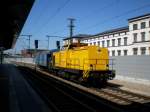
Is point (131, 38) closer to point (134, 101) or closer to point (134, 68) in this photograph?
point (134, 68)

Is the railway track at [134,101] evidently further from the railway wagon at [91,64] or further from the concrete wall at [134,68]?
the concrete wall at [134,68]

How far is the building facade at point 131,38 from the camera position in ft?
212

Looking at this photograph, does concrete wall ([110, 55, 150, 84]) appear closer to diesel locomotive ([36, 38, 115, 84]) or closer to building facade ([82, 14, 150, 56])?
diesel locomotive ([36, 38, 115, 84])

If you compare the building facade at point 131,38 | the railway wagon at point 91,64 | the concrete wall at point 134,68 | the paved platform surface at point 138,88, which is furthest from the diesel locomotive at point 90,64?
the building facade at point 131,38

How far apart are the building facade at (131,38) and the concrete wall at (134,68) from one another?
37.9 metres

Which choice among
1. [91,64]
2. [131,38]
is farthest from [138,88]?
[131,38]

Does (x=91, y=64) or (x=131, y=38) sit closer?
(x=91, y=64)

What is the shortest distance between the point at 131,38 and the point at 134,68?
1872 inches

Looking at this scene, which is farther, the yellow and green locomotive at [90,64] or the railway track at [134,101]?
the yellow and green locomotive at [90,64]

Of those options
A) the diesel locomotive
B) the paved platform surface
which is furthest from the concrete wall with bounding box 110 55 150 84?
the diesel locomotive

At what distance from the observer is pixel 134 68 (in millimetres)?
23234

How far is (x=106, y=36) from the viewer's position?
79.1m

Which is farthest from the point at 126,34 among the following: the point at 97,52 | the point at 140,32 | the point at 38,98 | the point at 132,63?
the point at 38,98

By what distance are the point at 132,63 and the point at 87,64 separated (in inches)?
245
